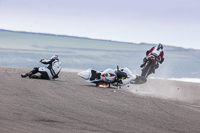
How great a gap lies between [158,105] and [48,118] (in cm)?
509

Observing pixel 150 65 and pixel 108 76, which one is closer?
pixel 108 76

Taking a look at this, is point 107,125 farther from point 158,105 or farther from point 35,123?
point 158,105

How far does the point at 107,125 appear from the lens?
8836 mm

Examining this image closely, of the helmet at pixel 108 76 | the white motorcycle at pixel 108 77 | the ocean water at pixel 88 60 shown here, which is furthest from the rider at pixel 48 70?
the ocean water at pixel 88 60

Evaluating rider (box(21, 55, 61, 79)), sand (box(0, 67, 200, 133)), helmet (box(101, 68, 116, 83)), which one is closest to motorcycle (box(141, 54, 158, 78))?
helmet (box(101, 68, 116, 83))

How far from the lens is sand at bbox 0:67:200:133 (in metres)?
8.28

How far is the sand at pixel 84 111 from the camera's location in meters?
8.28

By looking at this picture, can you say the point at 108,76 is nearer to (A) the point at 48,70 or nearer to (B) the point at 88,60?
(A) the point at 48,70

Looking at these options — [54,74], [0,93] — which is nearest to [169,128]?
[0,93]

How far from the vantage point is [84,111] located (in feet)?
33.8

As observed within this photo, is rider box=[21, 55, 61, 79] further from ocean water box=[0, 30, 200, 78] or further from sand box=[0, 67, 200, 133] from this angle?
ocean water box=[0, 30, 200, 78]

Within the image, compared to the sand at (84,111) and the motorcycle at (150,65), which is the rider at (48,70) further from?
the motorcycle at (150,65)

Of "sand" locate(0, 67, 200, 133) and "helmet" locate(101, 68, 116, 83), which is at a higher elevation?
"helmet" locate(101, 68, 116, 83)

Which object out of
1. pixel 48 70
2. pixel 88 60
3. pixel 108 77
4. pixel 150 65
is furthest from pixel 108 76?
pixel 88 60
